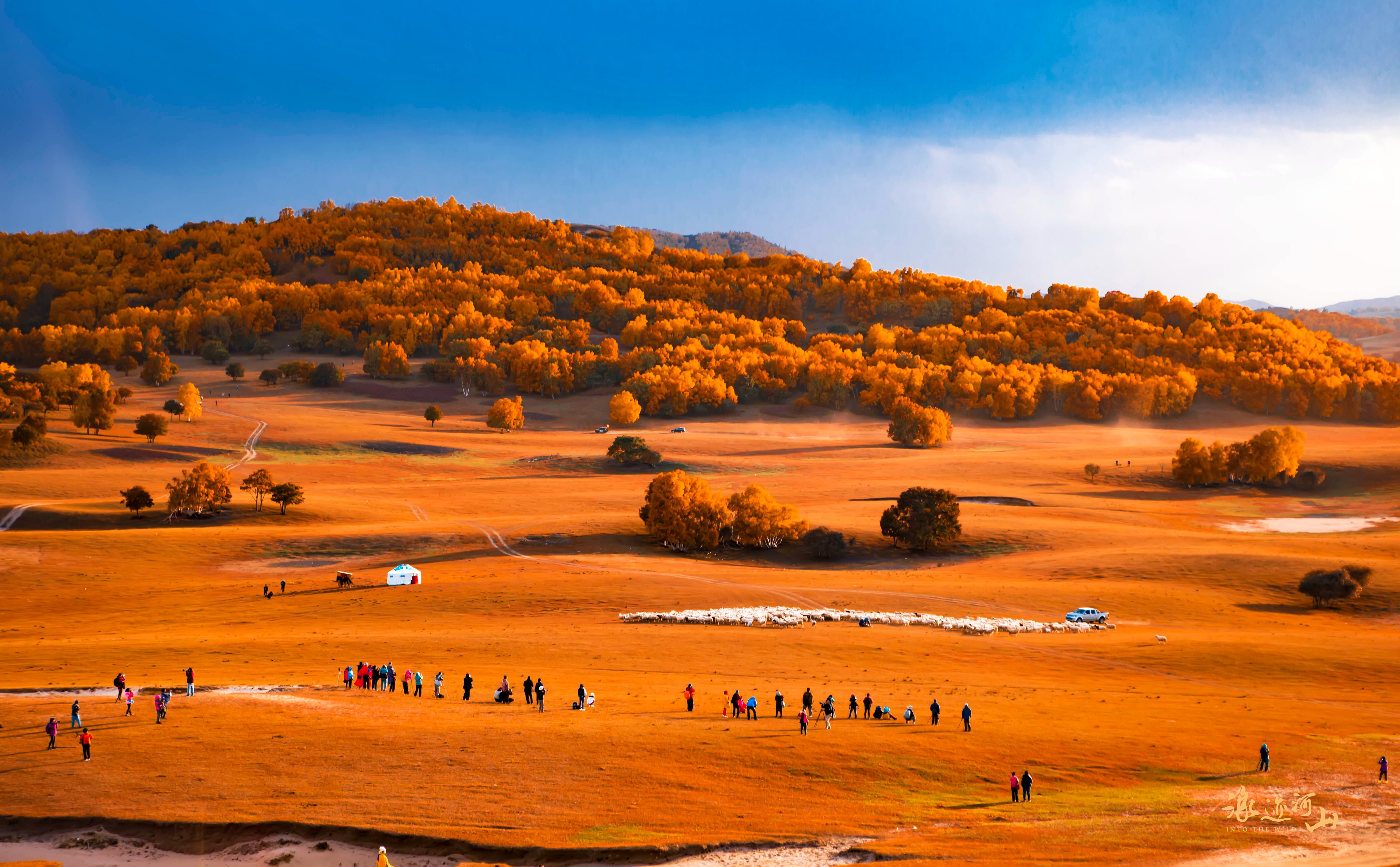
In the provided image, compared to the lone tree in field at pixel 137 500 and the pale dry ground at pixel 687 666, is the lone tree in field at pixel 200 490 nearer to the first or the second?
the lone tree in field at pixel 137 500

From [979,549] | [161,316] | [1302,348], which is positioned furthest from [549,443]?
[1302,348]

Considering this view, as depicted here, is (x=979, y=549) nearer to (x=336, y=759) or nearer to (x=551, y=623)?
(x=551, y=623)

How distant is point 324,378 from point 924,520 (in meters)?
121

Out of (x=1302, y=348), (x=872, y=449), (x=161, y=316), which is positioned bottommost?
(x=872, y=449)

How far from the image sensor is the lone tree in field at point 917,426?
128 meters

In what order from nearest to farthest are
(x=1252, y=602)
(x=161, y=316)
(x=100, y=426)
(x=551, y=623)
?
(x=551, y=623), (x=1252, y=602), (x=100, y=426), (x=161, y=316)

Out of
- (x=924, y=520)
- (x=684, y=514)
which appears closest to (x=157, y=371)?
(x=684, y=514)

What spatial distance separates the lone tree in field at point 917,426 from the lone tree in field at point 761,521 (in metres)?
58.4

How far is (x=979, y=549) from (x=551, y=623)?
36.1 m

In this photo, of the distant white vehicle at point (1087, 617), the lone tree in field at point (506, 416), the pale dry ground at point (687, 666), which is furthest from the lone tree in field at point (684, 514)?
the lone tree in field at point (506, 416)

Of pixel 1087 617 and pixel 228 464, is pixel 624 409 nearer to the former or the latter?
pixel 228 464

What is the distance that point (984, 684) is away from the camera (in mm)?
38906

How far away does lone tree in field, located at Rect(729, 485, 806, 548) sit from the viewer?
235ft

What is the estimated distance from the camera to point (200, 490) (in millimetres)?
74375
